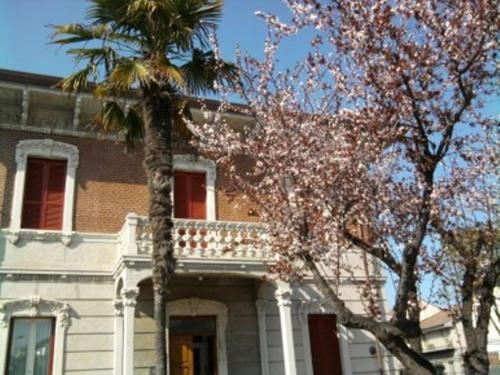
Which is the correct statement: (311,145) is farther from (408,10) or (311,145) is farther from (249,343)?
(249,343)

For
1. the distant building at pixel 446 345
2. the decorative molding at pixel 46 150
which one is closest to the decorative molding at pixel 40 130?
the decorative molding at pixel 46 150

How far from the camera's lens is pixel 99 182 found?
1448 cm

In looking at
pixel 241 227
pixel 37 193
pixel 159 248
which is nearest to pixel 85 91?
pixel 37 193

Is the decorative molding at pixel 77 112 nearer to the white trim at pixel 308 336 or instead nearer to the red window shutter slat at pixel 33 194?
the red window shutter slat at pixel 33 194

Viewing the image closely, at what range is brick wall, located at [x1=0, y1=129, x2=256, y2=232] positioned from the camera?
543 inches

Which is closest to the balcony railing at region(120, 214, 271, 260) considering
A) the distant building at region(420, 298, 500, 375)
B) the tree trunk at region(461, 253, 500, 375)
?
the tree trunk at region(461, 253, 500, 375)

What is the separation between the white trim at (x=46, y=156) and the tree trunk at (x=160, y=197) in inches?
205

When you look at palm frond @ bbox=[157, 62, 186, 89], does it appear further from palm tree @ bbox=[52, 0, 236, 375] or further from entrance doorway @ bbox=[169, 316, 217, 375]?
entrance doorway @ bbox=[169, 316, 217, 375]

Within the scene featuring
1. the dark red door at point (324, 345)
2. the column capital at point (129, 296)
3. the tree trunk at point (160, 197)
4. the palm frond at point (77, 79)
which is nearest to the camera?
the tree trunk at point (160, 197)

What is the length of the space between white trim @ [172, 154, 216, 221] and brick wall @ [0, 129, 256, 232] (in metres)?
0.92

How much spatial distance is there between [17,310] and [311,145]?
804cm

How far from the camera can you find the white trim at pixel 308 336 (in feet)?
48.2

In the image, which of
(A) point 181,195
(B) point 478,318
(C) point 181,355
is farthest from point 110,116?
(B) point 478,318

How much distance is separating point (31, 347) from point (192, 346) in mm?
3856
